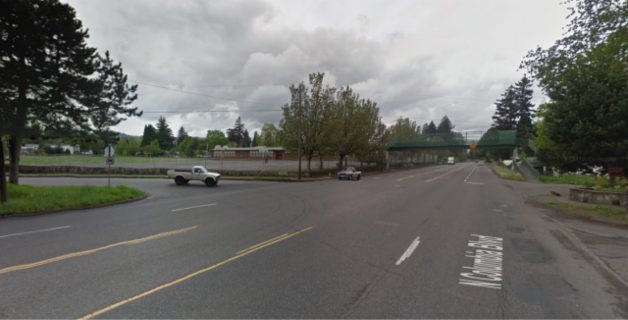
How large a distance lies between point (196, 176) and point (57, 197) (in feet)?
36.5

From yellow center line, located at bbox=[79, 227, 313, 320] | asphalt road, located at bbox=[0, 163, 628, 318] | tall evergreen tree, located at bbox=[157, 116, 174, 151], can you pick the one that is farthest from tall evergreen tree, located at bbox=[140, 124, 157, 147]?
yellow center line, located at bbox=[79, 227, 313, 320]

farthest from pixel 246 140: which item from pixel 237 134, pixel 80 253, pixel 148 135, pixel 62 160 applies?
pixel 80 253

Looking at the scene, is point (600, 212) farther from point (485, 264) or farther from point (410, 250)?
point (410, 250)

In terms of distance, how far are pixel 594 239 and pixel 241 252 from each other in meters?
9.28

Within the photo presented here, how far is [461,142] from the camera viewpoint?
4941 cm

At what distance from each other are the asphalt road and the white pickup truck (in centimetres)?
1410

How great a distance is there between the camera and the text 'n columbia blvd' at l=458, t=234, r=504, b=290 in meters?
4.62

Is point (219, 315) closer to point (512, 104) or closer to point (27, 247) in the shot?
point (27, 247)

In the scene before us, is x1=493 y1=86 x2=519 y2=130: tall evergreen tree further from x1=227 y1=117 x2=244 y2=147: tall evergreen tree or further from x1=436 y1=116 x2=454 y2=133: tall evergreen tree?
x1=227 y1=117 x2=244 y2=147: tall evergreen tree

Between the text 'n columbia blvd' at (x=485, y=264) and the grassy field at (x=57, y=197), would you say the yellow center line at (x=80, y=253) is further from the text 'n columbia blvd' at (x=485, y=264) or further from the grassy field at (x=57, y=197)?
the grassy field at (x=57, y=197)

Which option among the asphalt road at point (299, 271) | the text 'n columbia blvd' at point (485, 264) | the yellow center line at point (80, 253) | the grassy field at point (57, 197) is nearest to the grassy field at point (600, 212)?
the asphalt road at point (299, 271)

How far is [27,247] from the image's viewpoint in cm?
636

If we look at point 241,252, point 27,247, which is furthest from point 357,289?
point 27,247

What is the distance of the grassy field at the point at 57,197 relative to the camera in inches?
441
